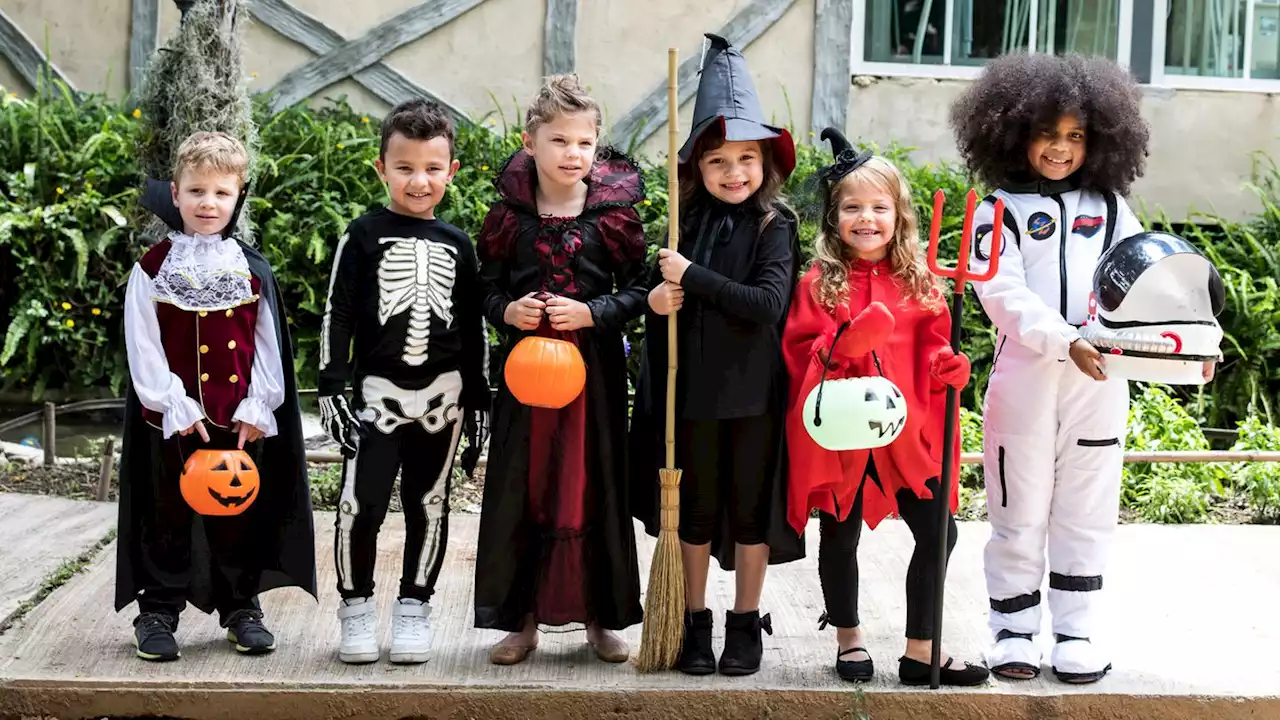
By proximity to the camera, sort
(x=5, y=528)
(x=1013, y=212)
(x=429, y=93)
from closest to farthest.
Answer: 1. (x=1013, y=212)
2. (x=5, y=528)
3. (x=429, y=93)

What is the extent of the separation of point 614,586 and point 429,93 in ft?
16.9

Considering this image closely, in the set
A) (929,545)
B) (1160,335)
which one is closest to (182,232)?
(929,545)

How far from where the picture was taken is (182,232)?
3.98 m

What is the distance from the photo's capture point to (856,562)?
3.82 m

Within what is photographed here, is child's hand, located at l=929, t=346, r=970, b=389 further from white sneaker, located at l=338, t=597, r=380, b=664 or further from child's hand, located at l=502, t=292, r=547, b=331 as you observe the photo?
→ white sneaker, located at l=338, t=597, r=380, b=664

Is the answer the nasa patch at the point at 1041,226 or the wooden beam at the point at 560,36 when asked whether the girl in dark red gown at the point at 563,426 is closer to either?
the nasa patch at the point at 1041,226

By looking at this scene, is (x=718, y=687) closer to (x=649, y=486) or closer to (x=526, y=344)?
(x=649, y=486)

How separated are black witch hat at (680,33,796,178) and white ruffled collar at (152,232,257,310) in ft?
4.45

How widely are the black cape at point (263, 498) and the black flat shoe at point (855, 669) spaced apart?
5.38 ft

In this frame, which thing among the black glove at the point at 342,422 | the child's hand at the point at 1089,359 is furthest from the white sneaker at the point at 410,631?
the child's hand at the point at 1089,359

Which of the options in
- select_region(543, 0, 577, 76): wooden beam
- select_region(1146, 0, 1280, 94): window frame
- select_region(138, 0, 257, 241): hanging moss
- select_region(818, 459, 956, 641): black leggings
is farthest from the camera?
select_region(1146, 0, 1280, 94): window frame

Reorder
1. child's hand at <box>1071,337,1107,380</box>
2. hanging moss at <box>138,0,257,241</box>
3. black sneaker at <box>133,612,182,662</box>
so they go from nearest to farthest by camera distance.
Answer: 1. child's hand at <box>1071,337,1107,380</box>
2. black sneaker at <box>133,612,182,662</box>
3. hanging moss at <box>138,0,257,241</box>

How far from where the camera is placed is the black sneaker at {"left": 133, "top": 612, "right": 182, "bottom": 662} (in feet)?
12.8

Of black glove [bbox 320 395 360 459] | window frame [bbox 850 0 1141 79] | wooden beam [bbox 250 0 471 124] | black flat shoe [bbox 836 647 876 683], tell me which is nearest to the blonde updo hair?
black glove [bbox 320 395 360 459]
